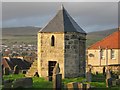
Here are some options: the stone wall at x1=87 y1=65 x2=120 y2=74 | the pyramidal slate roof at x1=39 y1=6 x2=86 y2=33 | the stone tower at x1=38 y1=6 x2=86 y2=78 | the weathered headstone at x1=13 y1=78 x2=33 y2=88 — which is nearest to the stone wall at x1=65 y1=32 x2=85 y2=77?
the stone tower at x1=38 y1=6 x2=86 y2=78

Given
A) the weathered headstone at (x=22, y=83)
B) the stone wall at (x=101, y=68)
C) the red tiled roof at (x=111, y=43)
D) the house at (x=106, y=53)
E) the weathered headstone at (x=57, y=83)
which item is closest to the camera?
the weathered headstone at (x=22, y=83)

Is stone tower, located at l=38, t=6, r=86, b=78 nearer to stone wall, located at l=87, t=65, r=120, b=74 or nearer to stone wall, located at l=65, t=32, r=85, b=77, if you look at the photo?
stone wall, located at l=65, t=32, r=85, b=77

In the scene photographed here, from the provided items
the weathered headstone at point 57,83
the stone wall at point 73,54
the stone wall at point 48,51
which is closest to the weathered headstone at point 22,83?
the weathered headstone at point 57,83

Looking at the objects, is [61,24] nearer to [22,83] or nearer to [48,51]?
[48,51]

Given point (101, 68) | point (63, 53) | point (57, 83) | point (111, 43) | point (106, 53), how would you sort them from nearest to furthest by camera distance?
point (57, 83) < point (63, 53) < point (101, 68) < point (106, 53) < point (111, 43)

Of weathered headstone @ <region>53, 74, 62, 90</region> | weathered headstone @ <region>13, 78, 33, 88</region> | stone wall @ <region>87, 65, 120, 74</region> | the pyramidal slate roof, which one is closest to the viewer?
weathered headstone @ <region>13, 78, 33, 88</region>

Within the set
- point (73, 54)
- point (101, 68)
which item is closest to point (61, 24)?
point (73, 54)

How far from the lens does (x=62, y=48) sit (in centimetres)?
3041

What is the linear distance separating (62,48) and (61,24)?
7.16 ft

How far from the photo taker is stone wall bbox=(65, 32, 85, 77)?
30422 mm

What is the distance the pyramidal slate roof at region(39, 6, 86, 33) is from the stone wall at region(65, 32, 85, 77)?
0.54m

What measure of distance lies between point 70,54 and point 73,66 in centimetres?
99

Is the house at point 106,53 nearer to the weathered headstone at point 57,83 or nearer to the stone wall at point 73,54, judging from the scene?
the stone wall at point 73,54

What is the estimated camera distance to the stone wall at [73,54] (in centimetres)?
3042
